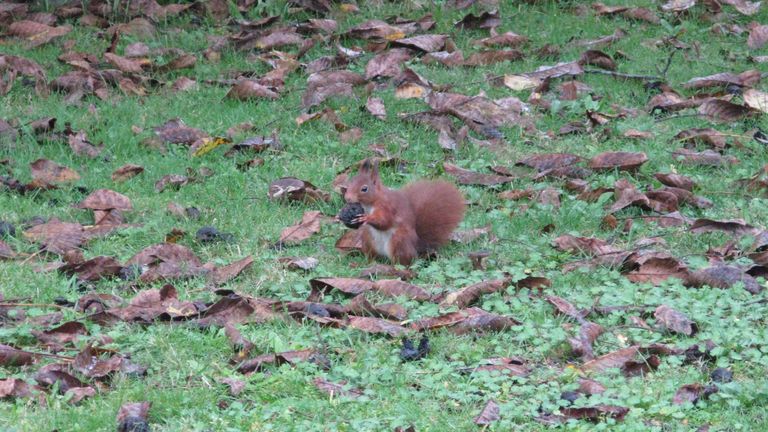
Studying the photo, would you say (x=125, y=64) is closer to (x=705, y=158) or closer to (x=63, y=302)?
(x=63, y=302)

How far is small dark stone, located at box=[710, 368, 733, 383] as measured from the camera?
14.1 ft

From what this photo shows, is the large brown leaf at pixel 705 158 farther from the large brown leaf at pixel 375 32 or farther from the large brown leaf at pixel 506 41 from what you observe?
the large brown leaf at pixel 375 32

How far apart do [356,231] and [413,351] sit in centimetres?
145

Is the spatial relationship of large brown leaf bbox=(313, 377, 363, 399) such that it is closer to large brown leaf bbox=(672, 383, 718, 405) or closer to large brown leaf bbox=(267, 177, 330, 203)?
large brown leaf bbox=(672, 383, 718, 405)

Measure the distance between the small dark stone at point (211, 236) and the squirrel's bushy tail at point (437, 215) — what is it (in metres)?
0.94

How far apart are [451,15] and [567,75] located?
1544 mm

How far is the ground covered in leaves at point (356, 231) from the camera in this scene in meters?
4.30

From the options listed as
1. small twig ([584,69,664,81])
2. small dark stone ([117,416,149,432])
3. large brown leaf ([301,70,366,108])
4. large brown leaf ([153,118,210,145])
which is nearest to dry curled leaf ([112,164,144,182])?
large brown leaf ([153,118,210,145])

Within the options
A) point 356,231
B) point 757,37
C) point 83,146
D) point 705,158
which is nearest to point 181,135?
point 83,146

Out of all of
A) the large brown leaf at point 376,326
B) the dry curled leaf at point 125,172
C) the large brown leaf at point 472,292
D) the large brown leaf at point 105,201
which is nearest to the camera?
the large brown leaf at point 376,326

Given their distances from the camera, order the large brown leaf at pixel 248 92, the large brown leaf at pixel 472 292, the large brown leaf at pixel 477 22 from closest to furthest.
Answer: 1. the large brown leaf at pixel 472 292
2. the large brown leaf at pixel 248 92
3. the large brown leaf at pixel 477 22

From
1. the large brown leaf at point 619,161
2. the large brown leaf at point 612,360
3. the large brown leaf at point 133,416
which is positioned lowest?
the large brown leaf at point 619,161

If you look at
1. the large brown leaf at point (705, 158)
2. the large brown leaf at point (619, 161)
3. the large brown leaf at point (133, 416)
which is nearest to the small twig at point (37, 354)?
the large brown leaf at point (133, 416)

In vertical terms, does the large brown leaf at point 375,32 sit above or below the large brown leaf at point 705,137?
below
